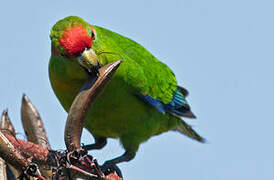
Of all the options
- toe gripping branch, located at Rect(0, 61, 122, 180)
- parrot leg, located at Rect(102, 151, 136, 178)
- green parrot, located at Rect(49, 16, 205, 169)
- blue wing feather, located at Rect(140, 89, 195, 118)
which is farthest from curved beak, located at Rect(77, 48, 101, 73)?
blue wing feather, located at Rect(140, 89, 195, 118)

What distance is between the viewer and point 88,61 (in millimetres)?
4156

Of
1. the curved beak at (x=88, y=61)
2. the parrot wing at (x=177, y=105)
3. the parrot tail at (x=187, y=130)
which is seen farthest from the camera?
the parrot tail at (x=187, y=130)

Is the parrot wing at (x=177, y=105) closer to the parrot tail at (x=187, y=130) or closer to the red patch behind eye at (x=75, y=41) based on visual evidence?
the parrot tail at (x=187, y=130)

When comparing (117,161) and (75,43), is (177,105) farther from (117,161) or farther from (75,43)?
(75,43)

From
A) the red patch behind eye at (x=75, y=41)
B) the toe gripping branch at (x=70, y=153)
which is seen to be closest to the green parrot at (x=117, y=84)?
the red patch behind eye at (x=75, y=41)

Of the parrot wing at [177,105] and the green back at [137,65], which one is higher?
the green back at [137,65]

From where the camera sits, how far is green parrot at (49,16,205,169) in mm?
4332

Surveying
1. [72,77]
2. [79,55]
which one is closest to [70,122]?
[79,55]

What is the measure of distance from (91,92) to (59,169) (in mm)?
592

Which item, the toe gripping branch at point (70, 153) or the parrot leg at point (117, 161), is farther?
the parrot leg at point (117, 161)

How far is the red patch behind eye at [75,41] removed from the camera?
Answer: 421cm

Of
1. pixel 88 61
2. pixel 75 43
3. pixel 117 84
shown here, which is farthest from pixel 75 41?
pixel 117 84

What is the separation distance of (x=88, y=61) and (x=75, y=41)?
0.85ft

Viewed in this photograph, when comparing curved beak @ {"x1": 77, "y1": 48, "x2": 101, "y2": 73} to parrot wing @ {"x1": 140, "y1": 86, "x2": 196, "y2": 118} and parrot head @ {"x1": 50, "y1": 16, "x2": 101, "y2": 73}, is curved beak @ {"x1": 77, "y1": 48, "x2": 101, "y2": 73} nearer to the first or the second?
parrot head @ {"x1": 50, "y1": 16, "x2": 101, "y2": 73}
